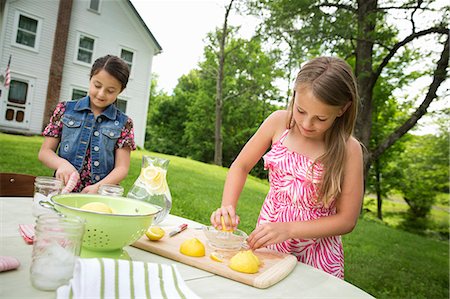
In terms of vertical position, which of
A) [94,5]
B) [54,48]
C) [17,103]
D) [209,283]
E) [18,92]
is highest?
[94,5]

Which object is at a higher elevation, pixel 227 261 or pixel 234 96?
pixel 234 96

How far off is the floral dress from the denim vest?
2 centimetres

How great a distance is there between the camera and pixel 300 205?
110 centimetres

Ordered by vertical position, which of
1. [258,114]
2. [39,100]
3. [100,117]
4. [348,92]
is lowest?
[100,117]

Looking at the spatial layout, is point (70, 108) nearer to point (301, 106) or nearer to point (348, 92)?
point (301, 106)

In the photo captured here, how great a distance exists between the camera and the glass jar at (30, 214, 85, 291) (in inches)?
20.6

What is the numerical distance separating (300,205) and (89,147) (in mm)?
922

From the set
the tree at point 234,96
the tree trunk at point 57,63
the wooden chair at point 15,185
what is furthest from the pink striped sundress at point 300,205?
the tree at point 234,96

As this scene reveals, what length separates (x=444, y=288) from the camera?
346 cm

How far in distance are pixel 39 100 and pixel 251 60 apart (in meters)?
8.00

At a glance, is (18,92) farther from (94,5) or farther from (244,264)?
(244,264)

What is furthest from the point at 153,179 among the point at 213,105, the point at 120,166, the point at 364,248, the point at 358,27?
the point at 213,105

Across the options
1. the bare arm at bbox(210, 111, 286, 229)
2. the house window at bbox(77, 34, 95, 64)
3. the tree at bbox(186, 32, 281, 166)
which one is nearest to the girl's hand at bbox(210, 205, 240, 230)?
the bare arm at bbox(210, 111, 286, 229)

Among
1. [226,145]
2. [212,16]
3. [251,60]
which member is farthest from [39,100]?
[226,145]
